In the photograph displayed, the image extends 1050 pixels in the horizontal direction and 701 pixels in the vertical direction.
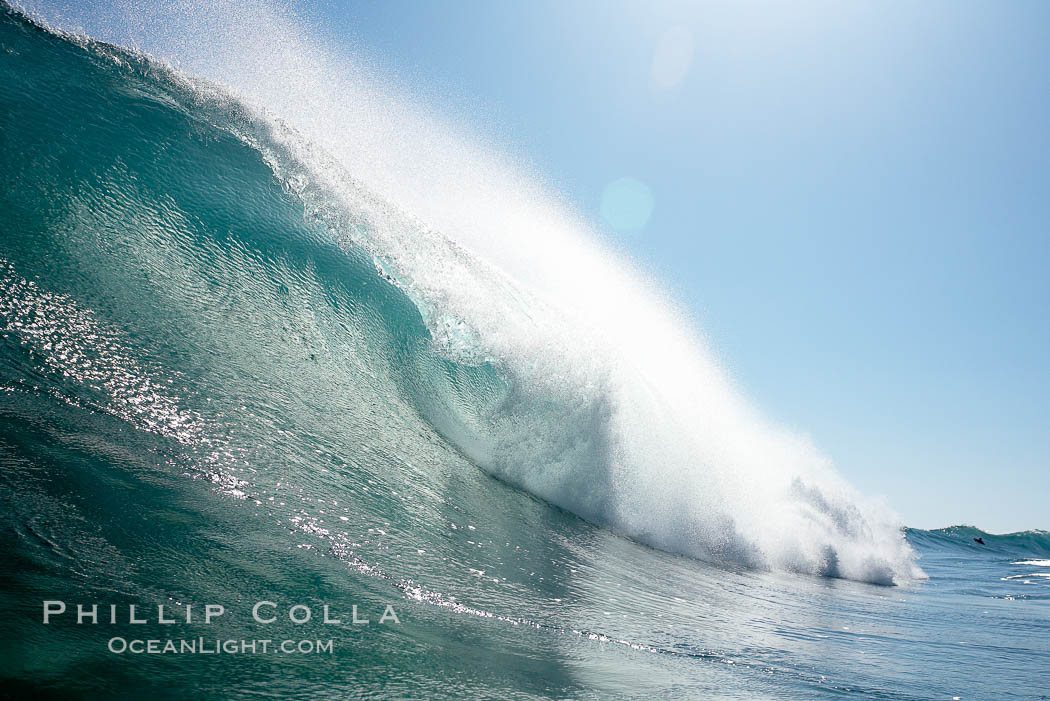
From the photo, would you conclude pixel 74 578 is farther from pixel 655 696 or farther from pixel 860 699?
pixel 860 699

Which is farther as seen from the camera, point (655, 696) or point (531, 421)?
point (531, 421)

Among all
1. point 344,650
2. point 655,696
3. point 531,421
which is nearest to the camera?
point 344,650

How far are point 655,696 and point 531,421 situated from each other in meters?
4.68

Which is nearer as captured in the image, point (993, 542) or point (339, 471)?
point (339, 471)

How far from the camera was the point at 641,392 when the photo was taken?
895 centimetres

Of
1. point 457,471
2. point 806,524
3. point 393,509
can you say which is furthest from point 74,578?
point 806,524

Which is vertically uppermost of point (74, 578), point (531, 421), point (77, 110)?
point (77, 110)

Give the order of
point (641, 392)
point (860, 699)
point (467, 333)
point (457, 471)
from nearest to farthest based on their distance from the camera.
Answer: point (860, 699) → point (457, 471) → point (467, 333) → point (641, 392)

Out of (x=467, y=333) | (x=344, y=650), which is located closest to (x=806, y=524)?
(x=467, y=333)

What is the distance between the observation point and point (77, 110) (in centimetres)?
650

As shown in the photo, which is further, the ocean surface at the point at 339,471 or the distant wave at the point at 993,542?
the distant wave at the point at 993,542

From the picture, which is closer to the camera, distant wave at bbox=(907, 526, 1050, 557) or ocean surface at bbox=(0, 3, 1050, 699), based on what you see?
ocean surface at bbox=(0, 3, 1050, 699)

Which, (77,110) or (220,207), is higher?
(77,110)

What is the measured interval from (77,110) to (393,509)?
667 centimetres
